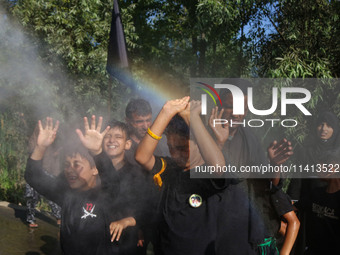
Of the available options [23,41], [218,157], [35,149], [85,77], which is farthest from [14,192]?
[218,157]

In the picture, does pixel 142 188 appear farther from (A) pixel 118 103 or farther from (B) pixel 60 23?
(A) pixel 118 103

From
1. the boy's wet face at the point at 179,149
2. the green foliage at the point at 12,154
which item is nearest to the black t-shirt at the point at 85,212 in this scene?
the boy's wet face at the point at 179,149

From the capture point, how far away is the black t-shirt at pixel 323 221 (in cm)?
296

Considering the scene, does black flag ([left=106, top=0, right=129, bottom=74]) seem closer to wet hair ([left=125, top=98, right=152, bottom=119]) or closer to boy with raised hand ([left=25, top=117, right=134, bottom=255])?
wet hair ([left=125, top=98, right=152, bottom=119])

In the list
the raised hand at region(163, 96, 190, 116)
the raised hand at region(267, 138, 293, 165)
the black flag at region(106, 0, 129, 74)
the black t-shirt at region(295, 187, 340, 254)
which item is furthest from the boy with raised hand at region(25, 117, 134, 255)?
the black flag at region(106, 0, 129, 74)

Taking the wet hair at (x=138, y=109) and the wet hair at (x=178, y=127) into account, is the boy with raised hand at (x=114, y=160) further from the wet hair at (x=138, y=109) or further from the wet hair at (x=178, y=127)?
the wet hair at (x=178, y=127)

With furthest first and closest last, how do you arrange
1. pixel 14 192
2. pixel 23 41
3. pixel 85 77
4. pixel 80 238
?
pixel 14 192 → pixel 85 77 → pixel 23 41 → pixel 80 238

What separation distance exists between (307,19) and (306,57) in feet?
3.09

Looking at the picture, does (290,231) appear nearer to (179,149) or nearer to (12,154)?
(179,149)

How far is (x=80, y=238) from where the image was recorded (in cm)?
280

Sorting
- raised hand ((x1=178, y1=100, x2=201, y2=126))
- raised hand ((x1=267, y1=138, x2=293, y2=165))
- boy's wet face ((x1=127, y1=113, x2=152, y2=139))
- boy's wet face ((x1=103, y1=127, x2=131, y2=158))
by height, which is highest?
boy's wet face ((x1=127, y1=113, x2=152, y2=139))

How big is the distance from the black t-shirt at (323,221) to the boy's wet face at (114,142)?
1.69m

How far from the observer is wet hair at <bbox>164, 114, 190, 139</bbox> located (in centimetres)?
251

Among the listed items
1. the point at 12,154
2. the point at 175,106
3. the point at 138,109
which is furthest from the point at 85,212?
the point at 12,154
